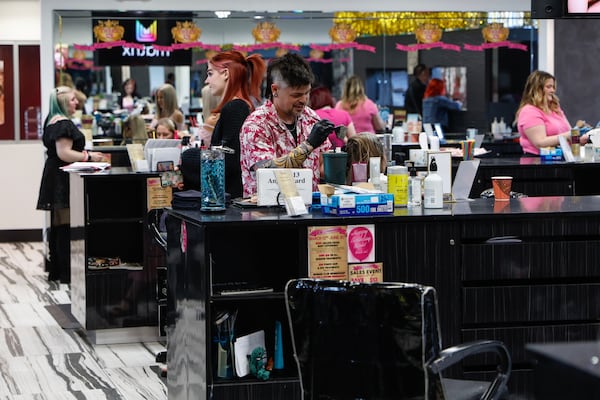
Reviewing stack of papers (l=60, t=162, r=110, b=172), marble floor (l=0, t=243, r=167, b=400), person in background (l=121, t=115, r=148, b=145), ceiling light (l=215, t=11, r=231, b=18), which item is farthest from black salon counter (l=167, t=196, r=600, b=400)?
ceiling light (l=215, t=11, r=231, b=18)

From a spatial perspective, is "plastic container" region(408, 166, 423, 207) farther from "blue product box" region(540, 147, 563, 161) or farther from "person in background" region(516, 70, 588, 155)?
"person in background" region(516, 70, 588, 155)

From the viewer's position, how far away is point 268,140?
5.13 m

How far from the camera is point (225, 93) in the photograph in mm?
5840

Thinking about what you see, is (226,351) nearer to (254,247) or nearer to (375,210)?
(254,247)

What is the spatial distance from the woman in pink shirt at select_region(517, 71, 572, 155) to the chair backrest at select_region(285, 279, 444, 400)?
5.53 meters

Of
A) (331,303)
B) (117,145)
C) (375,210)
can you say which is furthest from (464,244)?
(117,145)

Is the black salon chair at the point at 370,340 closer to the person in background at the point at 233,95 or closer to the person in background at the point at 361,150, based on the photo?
the person in background at the point at 361,150

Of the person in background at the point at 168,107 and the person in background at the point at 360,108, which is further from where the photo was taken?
the person in background at the point at 360,108

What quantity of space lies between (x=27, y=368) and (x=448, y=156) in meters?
2.88

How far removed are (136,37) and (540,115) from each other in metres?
4.34

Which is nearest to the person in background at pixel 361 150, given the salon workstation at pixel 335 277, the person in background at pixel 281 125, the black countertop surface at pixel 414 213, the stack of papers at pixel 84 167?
the salon workstation at pixel 335 277

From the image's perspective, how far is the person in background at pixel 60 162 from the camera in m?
8.68

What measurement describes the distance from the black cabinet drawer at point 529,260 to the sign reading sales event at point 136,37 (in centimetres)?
701

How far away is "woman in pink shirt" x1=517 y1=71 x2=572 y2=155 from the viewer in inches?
335
